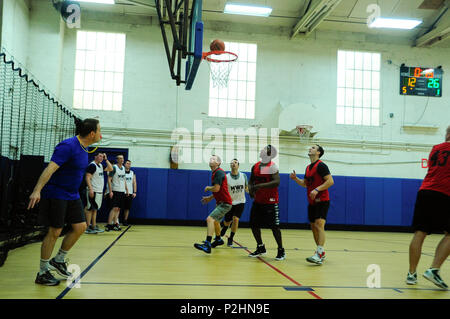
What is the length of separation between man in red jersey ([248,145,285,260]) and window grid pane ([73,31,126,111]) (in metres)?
7.68

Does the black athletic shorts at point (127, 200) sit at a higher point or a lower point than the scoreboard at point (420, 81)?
lower

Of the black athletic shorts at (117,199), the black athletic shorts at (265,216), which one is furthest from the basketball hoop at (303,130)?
the black athletic shorts at (265,216)

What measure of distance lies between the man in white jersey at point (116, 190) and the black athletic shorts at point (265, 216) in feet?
15.0

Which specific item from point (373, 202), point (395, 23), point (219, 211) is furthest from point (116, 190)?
point (395, 23)

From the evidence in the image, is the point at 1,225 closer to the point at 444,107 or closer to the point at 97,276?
the point at 97,276

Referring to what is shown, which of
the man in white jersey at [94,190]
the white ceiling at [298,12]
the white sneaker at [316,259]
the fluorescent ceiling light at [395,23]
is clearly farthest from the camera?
the fluorescent ceiling light at [395,23]

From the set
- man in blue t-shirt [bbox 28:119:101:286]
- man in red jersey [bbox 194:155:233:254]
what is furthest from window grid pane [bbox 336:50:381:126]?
man in blue t-shirt [bbox 28:119:101:286]

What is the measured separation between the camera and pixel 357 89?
13.3m

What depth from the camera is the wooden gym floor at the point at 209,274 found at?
11.9 ft

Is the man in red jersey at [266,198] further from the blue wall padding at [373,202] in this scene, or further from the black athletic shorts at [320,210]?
the blue wall padding at [373,202]

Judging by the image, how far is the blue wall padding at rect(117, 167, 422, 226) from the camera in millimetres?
11938

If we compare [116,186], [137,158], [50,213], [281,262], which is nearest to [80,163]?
[50,213]

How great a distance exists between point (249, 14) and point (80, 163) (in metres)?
9.81

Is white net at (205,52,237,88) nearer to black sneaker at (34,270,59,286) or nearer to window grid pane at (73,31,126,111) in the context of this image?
window grid pane at (73,31,126,111)
